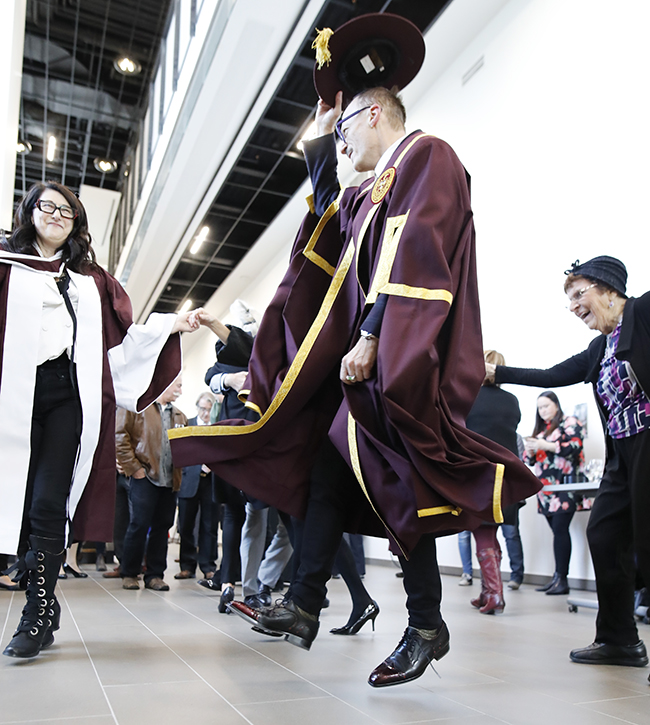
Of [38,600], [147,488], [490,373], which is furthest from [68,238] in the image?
[147,488]

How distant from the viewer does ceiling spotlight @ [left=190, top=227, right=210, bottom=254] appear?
1199 cm

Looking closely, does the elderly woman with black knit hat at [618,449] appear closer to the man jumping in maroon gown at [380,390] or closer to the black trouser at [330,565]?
the man jumping in maroon gown at [380,390]

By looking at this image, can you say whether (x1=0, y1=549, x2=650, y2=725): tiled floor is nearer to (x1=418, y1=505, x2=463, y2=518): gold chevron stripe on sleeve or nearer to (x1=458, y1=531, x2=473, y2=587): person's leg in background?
(x1=418, y1=505, x2=463, y2=518): gold chevron stripe on sleeve

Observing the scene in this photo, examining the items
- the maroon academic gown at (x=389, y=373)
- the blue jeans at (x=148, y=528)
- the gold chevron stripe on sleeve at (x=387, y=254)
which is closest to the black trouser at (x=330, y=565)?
the maroon academic gown at (x=389, y=373)

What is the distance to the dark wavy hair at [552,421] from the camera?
5.33 m

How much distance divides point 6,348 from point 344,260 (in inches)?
46.5

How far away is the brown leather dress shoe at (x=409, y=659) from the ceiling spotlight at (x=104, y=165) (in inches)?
554

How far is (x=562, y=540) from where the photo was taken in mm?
4949

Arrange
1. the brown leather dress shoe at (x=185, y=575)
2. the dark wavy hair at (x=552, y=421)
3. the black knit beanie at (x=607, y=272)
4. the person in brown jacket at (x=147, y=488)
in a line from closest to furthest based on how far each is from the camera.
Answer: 1. the black knit beanie at (x=607, y=272)
2. the person in brown jacket at (x=147, y=488)
3. the dark wavy hair at (x=552, y=421)
4. the brown leather dress shoe at (x=185, y=575)

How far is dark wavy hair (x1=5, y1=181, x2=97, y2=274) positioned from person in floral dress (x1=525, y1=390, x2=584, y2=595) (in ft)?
12.2

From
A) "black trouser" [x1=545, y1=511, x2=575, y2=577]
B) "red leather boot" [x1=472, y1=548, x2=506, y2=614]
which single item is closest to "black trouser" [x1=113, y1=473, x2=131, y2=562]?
"red leather boot" [x1=472, y1=548, x2=506, y2=614]

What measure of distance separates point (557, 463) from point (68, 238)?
4032 millimetres

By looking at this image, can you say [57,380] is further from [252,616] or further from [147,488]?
[147,488]

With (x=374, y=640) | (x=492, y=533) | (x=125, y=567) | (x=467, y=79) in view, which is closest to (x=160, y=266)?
(x=467, y=79)
